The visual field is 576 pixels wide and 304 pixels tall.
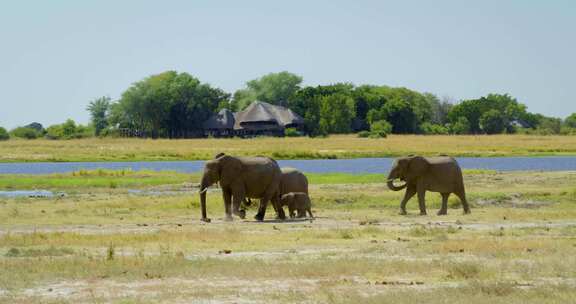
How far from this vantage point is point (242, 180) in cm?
3022

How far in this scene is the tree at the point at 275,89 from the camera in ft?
533

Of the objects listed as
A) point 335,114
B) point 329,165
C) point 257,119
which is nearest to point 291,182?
point 329,165

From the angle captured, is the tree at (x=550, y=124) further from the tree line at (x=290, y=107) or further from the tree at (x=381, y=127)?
the tree at (x=381, y=127)

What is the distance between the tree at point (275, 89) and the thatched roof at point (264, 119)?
91.4 feet

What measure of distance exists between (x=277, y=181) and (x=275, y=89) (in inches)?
5267

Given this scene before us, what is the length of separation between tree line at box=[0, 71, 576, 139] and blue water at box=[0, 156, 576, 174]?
4450 centimetres

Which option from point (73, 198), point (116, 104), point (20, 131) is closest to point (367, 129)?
point (116, 104)

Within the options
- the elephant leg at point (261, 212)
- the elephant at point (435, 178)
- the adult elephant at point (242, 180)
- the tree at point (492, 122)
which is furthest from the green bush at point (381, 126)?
the elephant leg at point (261, 212)

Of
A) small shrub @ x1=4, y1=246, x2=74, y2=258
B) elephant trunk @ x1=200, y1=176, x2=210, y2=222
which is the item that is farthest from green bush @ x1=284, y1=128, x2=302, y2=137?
small shrub @ x1=4, y1=246, x2=74, y2=258

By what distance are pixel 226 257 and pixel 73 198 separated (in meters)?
21.2

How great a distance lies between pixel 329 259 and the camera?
61.2 feet

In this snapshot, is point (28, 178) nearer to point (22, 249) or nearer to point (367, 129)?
point (22, 249)

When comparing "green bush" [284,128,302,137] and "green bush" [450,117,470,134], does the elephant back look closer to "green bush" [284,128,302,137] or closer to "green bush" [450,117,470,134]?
"green bush" [284,128,302,137]

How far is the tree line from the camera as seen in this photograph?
134 metres
